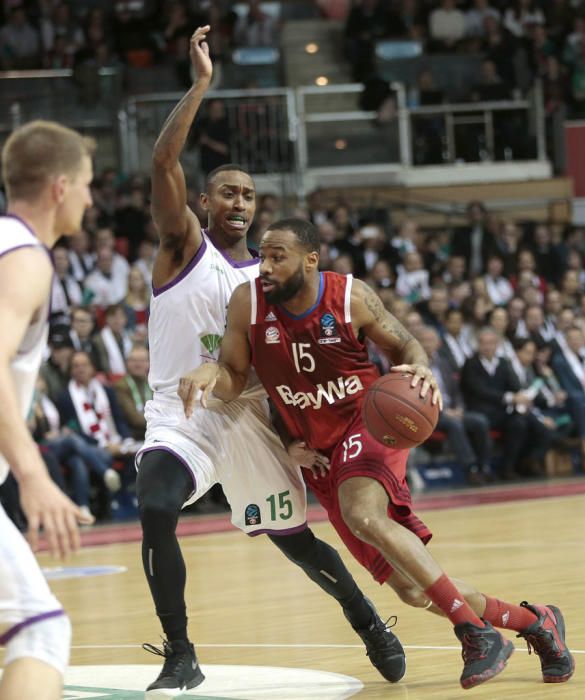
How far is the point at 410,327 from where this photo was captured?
14219mm

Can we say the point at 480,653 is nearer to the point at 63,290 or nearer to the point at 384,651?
the point at 384,651

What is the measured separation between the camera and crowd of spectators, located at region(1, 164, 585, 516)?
42.1 feet

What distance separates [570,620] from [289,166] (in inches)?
498

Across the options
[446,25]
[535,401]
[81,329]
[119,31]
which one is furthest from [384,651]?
[446,25]

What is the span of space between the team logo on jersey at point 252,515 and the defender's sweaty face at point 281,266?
0.85 meters

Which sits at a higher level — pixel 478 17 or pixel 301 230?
pixel 478 17

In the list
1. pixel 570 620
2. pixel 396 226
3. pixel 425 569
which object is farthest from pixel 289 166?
pixel 425 569

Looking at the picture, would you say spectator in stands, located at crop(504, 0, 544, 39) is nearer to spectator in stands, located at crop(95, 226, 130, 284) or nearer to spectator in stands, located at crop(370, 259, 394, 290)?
spectator in stands, located at crop(370, 259, 394, 290)

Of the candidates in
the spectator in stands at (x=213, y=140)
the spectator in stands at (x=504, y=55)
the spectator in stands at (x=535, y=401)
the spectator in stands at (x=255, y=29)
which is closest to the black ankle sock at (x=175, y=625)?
the spectator in stands at (x=535, y=401)

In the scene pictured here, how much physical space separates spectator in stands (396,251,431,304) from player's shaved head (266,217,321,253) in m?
10.5

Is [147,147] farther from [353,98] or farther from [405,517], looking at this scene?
[405,517]

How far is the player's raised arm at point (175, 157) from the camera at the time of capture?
5566mm

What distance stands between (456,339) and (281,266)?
999 cm

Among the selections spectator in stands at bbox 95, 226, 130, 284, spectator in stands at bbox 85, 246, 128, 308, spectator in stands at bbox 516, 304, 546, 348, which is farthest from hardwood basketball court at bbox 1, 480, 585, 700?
spectator in stands at bbox 516, 304, 546, 348
